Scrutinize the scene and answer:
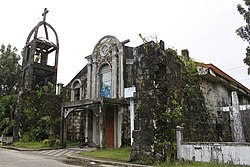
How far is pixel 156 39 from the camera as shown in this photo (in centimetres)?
1032

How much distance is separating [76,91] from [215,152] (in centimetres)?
1404

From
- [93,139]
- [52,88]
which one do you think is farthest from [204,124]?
[52,88]

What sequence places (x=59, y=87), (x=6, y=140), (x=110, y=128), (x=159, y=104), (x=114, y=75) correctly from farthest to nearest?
(x=59, y=87) → (x=6, y=140) → (x=114, y=75) → (x=110, y=128) → (x=159, y=104)

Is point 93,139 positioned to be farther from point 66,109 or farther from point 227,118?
point 227,118

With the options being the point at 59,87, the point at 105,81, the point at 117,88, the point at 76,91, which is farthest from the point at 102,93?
the point at 59,87

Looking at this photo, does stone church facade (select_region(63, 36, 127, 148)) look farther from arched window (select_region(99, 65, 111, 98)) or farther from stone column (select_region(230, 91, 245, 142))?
stone column (select_region(230, 91, 245, 142))

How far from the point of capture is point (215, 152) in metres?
7.66

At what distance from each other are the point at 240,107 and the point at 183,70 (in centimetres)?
343

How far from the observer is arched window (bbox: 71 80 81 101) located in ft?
64.0

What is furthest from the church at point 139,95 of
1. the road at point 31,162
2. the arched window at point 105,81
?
the road at point 31,162

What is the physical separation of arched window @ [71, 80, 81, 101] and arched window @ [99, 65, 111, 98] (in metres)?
2.70

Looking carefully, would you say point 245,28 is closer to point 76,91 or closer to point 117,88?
point 117,88

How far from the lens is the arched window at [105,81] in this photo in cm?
1702

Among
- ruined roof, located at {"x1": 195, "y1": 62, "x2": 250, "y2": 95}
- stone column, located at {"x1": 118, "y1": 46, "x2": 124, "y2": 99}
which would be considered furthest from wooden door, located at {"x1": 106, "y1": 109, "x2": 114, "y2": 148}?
ruined roof, located at {"x1": 195, "y1": 62, "x2": 250, "y2": 95}
